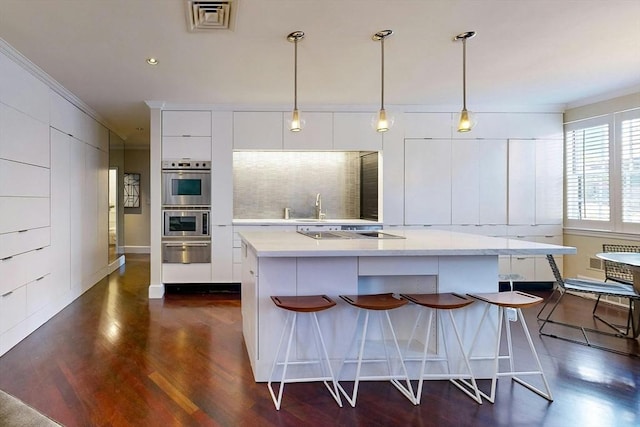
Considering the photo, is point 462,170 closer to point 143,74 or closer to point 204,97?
Result: point 204,97

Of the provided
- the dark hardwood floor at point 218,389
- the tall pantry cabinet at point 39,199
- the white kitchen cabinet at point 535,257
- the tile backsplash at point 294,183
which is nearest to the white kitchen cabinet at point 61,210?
the tall pantry cabinet at point 39,199

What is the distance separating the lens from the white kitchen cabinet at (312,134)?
15.5ft

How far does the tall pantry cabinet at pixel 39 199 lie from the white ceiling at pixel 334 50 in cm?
31

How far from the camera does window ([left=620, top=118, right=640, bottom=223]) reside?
13.1ft

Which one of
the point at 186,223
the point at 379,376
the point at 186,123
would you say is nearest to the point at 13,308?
the point at 186,223

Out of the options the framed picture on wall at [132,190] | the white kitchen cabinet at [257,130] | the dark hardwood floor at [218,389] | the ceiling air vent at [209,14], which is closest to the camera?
the dark hardwood floor at [218,389]

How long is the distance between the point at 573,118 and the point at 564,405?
3957 millimetres

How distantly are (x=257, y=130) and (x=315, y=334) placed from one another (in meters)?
3.08

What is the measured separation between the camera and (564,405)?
2139 mm

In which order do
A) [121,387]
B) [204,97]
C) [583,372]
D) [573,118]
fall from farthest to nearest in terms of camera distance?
[573,118] < [204,97] < [583,372] < [121,387]

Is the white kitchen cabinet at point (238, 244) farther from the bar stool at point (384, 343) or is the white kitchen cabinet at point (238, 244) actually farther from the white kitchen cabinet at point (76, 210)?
the bar stool at point (384, 343)

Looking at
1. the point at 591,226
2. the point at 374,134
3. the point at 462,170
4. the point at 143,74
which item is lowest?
the point at 591,226

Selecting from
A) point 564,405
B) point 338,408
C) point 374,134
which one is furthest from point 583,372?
point 374,134

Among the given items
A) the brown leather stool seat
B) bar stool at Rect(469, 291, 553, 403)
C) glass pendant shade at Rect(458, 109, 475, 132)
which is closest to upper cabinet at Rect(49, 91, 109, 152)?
the brown leather stool seat
